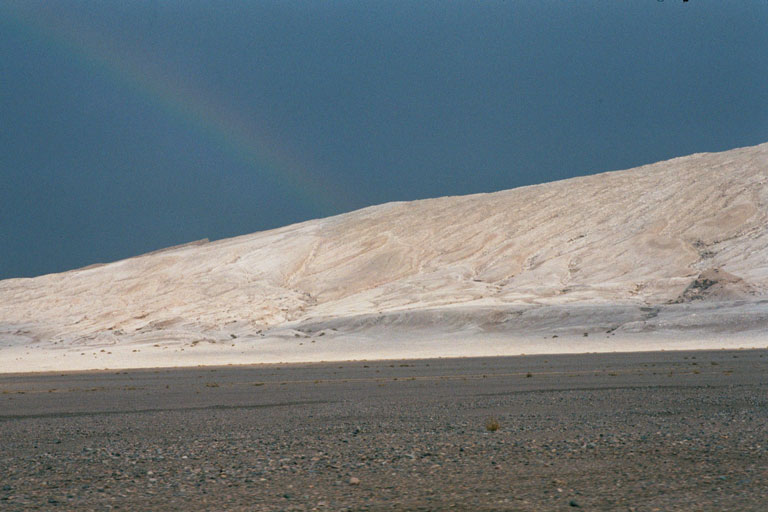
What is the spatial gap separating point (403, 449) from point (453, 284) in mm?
78884

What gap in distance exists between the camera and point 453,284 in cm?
9088

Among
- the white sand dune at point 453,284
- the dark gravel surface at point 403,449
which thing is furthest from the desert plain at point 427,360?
the white sand dune at point 453,284

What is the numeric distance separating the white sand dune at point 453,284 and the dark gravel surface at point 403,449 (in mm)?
33035

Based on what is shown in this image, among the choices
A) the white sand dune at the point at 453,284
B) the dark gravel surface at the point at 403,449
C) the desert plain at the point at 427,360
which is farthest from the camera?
the white sand dune at the point at 453,284

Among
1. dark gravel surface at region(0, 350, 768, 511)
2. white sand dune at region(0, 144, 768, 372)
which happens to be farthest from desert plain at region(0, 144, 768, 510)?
white sand dune at region(0, 144, 768, 372)

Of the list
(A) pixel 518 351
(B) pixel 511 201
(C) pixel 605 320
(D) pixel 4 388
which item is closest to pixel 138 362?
(D) pixel 4 388

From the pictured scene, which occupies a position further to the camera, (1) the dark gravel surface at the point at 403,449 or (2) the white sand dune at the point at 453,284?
(2) the white sand dune at the point at 453,284

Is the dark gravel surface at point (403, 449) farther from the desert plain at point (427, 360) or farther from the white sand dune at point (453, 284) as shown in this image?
the white sand dune at point (453, 284)

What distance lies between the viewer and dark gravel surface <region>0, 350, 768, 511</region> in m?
9.12

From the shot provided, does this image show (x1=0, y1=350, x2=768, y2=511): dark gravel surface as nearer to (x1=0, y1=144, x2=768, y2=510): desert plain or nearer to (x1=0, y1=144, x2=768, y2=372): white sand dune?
(x1=0, y1=144, x2=768, y2=510): desert plain

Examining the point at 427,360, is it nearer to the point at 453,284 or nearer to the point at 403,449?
the point at 403,449

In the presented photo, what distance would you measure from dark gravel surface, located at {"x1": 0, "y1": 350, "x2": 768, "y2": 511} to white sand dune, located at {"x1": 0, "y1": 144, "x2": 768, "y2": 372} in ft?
108

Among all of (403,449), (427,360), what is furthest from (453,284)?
(403,449)

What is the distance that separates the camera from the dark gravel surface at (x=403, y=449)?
912 cm
